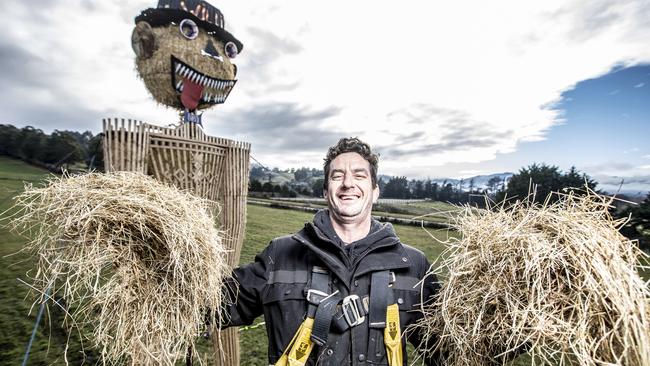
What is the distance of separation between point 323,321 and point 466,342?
3.14 ft

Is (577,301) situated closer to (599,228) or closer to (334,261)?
(599,228)

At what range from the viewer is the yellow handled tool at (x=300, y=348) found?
6.57 ft

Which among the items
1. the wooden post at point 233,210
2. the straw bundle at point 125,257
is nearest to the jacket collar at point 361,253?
the straw bundle at point 125,257

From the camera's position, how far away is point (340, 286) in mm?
2174

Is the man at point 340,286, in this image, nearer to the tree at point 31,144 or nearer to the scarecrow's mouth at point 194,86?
the scarecrow's mouth at point 194,86

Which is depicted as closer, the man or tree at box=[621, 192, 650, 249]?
the man

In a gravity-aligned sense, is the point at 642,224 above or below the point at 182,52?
below

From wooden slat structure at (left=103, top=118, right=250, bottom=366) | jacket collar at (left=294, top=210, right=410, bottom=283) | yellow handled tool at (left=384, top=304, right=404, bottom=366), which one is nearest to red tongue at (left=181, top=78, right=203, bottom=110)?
wooden slat structure at (left=103, top=118, right=250, bottom=366)

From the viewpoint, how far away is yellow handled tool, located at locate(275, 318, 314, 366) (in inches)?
78.8

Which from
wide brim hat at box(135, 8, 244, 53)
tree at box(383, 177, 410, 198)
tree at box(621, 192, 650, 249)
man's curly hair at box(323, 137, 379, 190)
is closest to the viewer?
man's curly hair at box(323, 137, 379, 190)

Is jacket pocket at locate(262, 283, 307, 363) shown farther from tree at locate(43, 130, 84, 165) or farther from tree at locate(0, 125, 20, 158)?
tree at locate(0, 125, 20, 158)

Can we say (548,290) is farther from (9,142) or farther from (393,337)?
(9,142)

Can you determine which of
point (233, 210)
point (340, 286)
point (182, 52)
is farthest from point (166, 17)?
point (340, 286)

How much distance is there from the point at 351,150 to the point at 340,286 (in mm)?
1279
